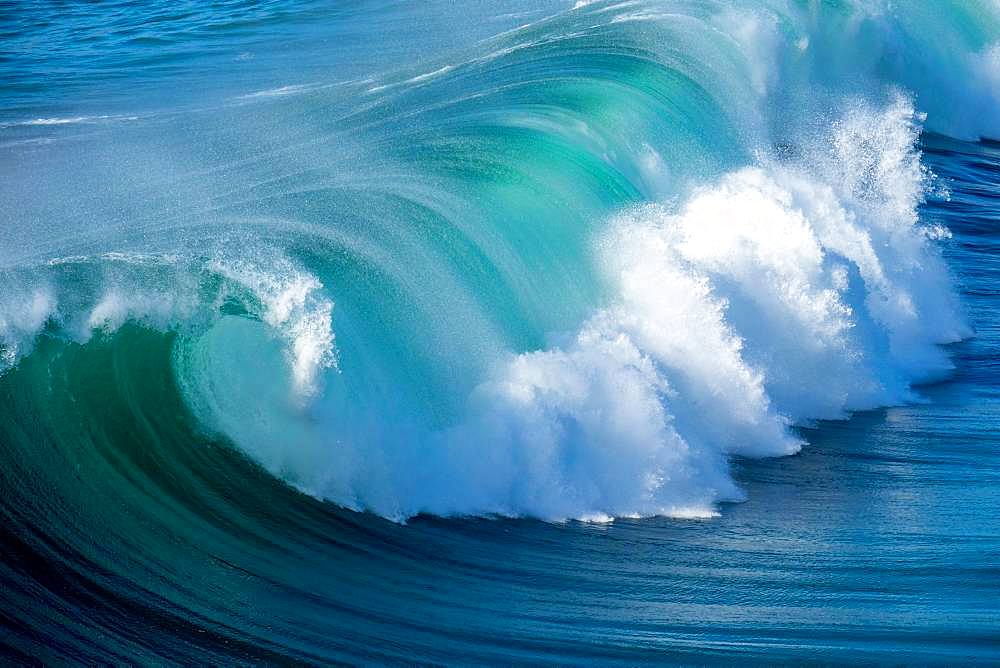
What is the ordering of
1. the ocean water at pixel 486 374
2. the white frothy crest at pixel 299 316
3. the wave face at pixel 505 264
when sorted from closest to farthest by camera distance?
the ocean water at pixel 486 374 < the white frothy crest at pixel 299 316 < the wave face at pixel 505 264

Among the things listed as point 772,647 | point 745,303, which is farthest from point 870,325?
point 772,647

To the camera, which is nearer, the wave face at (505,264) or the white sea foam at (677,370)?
the white sea foam at (677,370)

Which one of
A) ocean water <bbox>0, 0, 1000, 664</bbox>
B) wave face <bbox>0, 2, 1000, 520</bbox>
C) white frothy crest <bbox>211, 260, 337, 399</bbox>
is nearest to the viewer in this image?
ocean water <bbox>0, 0, 1000, 664</bbox>

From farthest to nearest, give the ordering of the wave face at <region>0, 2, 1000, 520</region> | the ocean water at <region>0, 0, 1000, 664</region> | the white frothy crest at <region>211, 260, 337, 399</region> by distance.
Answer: the wave face at <region>0, 2, 1000, 520</region>, the white frothy crest at <region>211, 260, 337, 399</region>, the ocean water at <region>0, 0, 1000, 664</region>

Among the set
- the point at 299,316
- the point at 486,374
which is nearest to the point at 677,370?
the point at 486,374

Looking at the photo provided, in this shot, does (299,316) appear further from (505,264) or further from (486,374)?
(505,264)
